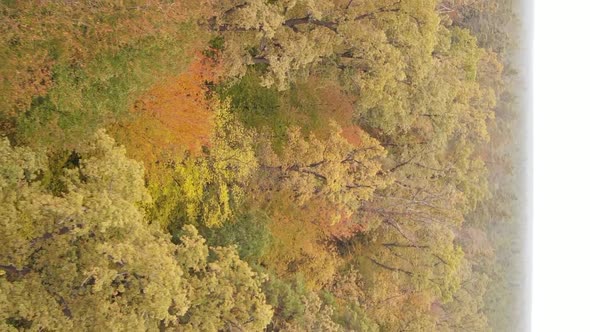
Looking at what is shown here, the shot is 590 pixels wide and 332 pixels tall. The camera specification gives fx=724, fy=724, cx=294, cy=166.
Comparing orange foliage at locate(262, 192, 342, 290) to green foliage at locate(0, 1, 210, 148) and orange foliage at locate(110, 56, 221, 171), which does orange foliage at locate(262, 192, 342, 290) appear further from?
green foliage at locate(0, 1, 210, 148)

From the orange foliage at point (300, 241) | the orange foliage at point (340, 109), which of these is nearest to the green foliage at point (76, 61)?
the orange foliage at point (340, 109)

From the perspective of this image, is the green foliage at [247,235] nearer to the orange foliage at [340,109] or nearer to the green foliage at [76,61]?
the orange foliage at [340,109]

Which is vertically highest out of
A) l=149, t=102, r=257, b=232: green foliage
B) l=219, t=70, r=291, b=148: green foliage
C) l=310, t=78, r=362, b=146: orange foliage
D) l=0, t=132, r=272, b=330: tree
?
l=310, t=78, r=362, b=146: orange foliage

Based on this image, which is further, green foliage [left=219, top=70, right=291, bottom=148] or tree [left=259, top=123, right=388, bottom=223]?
tree [left=259, top=123, right=388, bottom=223]

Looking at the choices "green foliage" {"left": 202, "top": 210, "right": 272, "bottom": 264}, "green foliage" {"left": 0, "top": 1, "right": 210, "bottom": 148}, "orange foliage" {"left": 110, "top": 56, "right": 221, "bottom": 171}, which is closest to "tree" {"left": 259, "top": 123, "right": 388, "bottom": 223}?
"green foliage" {"left": 202, "top": 210, "right": 272, "bottom": 264}

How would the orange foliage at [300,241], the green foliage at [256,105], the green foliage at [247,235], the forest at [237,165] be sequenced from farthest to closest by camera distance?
the orange foliage at [300,241]
the green foliage at [256,105]
the green foliage at [247,235]
the forest at [237,165]

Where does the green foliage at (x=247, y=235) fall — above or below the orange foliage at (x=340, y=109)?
below

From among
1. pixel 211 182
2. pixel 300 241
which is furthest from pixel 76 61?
pixel 300 241

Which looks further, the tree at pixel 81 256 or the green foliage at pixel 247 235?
the green foliage at pixel 247 235
